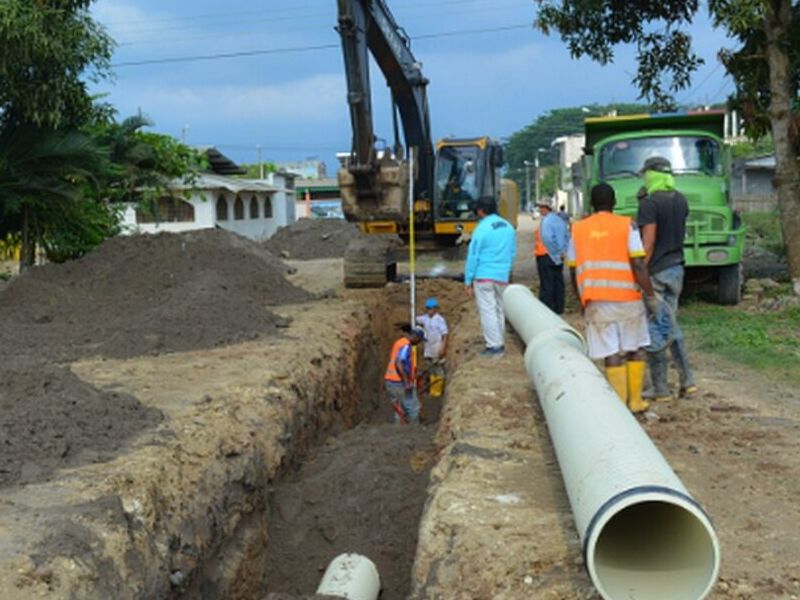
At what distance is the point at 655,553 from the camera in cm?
426

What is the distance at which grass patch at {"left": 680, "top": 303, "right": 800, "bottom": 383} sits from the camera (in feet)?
32.7

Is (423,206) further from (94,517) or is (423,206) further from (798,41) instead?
(94,517)

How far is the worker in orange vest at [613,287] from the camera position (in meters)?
7.11

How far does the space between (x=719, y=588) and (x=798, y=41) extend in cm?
1263

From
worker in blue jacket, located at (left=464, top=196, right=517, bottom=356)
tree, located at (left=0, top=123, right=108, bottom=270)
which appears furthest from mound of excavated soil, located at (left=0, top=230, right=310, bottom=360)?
worker in blue jacket, located at (left=464, top=196, right=517, bottom=356)

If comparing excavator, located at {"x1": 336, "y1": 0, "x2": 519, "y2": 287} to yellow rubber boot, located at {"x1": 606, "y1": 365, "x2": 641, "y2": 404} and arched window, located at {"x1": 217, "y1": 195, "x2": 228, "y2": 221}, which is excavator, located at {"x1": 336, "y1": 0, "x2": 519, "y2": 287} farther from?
arched window, located at {"x1": 217, "y1": 195, "x2": 228, "y2": 221}

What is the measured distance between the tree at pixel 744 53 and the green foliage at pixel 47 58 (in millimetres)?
7158

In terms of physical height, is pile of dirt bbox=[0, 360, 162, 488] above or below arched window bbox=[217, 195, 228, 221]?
below

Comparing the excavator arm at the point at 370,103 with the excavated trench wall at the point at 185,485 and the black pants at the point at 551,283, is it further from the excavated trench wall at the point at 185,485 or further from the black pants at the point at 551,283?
the excavated trench wall at the point at 185,485

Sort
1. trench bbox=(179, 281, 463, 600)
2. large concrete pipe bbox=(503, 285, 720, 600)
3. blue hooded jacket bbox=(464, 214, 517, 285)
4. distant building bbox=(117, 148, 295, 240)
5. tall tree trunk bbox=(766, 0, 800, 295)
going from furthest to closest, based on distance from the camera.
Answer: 1. distant building bbox=(117, 148, 295, 240)
2. tall tree trunk bbox=(766, 0, 800, 295)
3. blue hooded jacket bbox=(464, 214, 517, 285)
4. trench bbox=(179, 281, 463, 600)
5. large concrete pipe bbox=(503, 285, 720, 600)

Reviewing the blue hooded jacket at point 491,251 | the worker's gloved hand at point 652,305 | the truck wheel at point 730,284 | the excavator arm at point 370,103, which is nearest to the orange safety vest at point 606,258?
the worker's gloved hand at point 652,305

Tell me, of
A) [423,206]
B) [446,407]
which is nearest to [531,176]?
[423,206]

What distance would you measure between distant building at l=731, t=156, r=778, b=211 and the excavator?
2248cm

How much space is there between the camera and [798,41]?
14914mm
